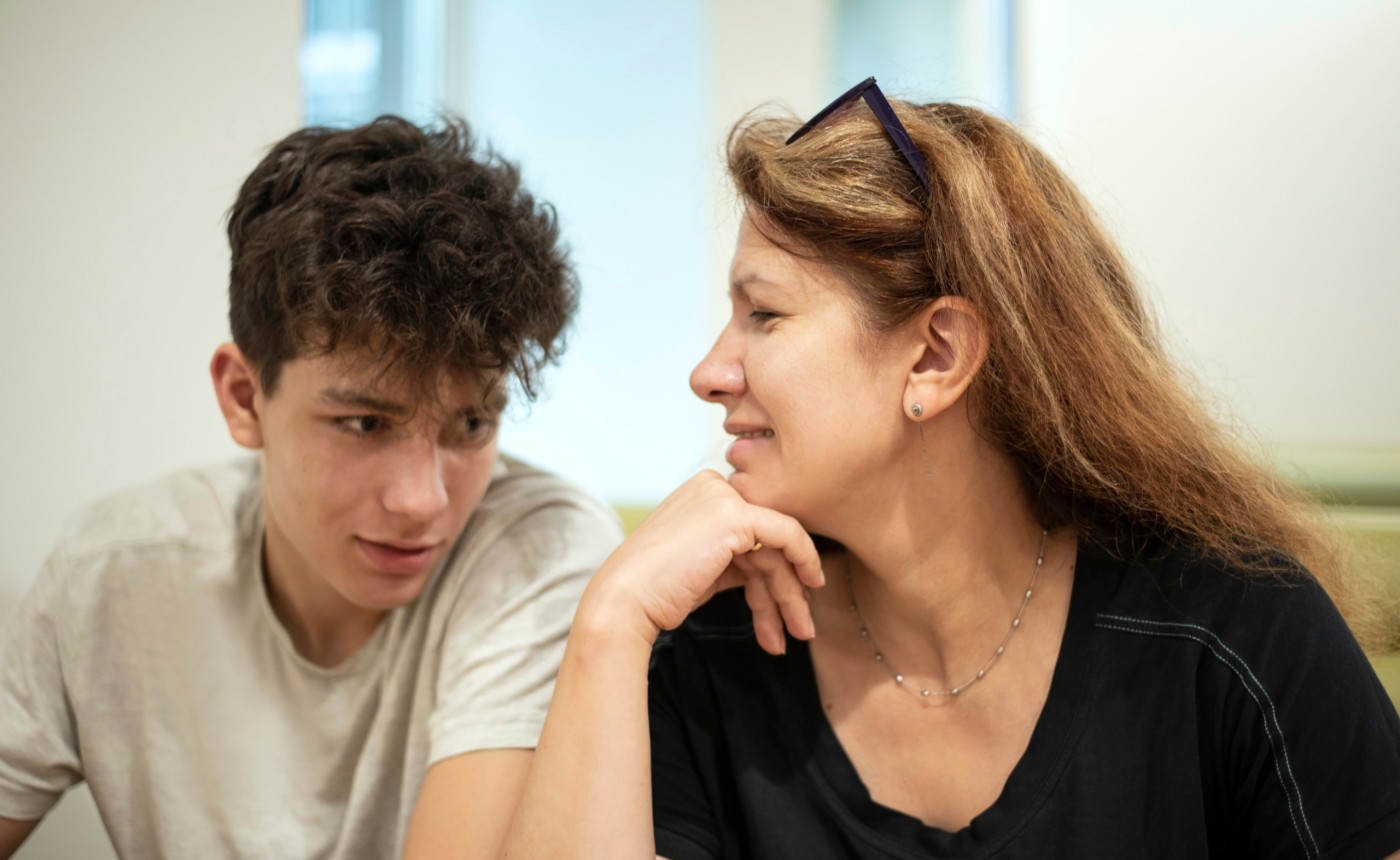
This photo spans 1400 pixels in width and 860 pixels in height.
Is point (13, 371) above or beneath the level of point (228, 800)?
above

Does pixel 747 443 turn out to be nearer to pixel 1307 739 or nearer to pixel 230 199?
pixel 1307 739

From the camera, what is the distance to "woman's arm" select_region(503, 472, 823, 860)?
915 mm

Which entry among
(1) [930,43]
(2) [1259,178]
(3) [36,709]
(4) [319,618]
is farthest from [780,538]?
(1) [930,43]

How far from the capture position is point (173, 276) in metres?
1.97

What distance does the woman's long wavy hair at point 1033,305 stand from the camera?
3.26 feet

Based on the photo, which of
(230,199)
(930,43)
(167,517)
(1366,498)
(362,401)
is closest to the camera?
(362,401)

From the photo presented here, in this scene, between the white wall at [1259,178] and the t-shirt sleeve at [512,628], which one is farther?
the white wall at [1259,178]

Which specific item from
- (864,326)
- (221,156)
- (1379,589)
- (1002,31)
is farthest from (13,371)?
(1002,31)

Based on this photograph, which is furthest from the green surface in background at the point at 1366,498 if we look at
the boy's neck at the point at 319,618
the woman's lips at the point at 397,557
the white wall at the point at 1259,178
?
the boy's neck at the point at 319,618

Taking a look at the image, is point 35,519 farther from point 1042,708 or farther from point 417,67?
point 1042,708

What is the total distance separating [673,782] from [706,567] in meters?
0.25

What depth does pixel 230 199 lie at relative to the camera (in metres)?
2.01

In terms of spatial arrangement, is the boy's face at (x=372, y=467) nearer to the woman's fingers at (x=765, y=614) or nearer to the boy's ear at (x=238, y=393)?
the boy's ear at (x=238, y=393)

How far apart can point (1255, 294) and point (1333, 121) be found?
1.24 ft
